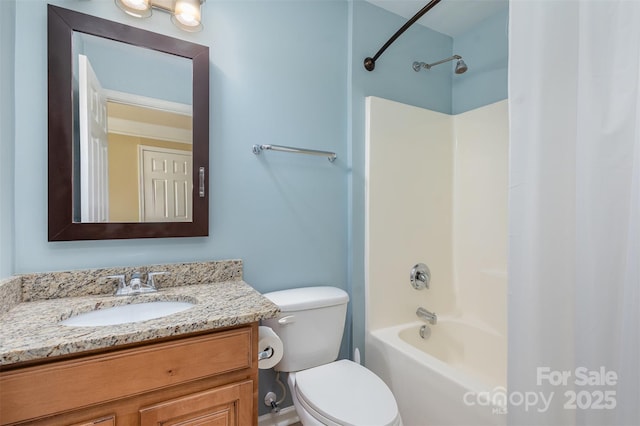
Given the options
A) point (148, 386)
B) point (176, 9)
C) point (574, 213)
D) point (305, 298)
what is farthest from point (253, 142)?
point (574, 213)

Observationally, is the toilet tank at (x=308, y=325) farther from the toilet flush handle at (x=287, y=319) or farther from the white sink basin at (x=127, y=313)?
the white sink basin at (x=127, y=313)

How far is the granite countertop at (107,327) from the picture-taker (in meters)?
0.76

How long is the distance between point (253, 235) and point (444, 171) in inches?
55.1

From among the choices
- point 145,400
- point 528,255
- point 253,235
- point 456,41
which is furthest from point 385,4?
point 145,400

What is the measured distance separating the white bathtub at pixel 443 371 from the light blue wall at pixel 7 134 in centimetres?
170

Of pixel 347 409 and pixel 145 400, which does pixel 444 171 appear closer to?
pixel 347 409

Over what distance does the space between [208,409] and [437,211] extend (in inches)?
69.0

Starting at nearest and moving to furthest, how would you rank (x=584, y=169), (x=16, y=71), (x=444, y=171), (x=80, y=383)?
(x=584, y=169), (x=80, y=383), (x=16, y=71), (x=444, y=171)

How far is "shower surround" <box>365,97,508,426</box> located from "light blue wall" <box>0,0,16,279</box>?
1588 millimetres

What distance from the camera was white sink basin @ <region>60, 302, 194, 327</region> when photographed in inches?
42.0

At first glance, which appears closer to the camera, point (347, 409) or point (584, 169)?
point (584, 169)

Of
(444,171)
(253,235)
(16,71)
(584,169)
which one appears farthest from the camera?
(444,171)

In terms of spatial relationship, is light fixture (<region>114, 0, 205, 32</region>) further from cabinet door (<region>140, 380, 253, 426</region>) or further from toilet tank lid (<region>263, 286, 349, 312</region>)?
cabinet door (<region>140, 380, 253, 426</region>)

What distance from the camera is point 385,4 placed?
189 centimetres
